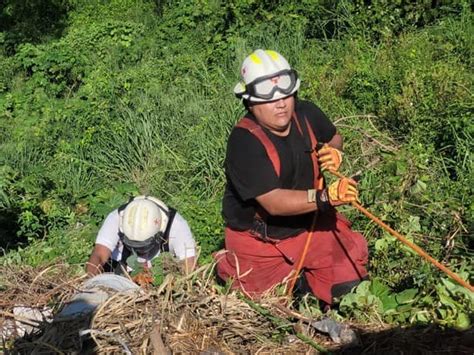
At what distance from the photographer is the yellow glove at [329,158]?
429cm

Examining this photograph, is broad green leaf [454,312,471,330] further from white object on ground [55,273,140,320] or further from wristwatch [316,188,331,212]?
white object on ground [55,273,140,320]

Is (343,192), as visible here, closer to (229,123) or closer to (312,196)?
(312,196)

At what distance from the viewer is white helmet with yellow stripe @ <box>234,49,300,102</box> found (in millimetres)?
4215

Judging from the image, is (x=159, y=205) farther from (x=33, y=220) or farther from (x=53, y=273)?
(x=33, y=220)

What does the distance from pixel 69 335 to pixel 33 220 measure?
4.01m

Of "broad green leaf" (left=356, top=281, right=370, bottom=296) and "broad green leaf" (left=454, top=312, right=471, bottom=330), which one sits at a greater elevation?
"broad green leaf" (left=454, top=312, right=471, bottom=330)

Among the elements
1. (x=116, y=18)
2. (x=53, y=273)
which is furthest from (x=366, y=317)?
(x=116, y=18)

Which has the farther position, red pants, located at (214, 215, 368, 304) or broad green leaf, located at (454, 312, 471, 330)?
red pants, located at (214, 215, 368, 304)

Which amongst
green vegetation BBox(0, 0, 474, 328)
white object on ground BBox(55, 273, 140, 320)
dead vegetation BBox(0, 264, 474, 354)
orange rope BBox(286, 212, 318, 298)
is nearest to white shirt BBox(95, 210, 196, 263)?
green vegetation BBox(0, 0, 474, 328)

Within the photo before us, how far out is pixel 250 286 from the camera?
461 centimetres

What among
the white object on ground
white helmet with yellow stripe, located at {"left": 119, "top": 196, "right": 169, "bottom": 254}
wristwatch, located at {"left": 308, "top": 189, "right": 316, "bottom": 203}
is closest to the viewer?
the white object on ground

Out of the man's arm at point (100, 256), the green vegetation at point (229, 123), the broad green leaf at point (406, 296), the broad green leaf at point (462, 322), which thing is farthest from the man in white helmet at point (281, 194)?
the man's arm at point (100, 256)

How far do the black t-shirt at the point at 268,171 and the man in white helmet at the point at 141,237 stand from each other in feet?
2.39

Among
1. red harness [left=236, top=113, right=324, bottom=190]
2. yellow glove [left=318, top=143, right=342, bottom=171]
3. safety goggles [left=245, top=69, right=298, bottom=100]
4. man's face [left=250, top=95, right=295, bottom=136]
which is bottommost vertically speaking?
yellow glove [left=318, top=143, right=342, bottom=171]
